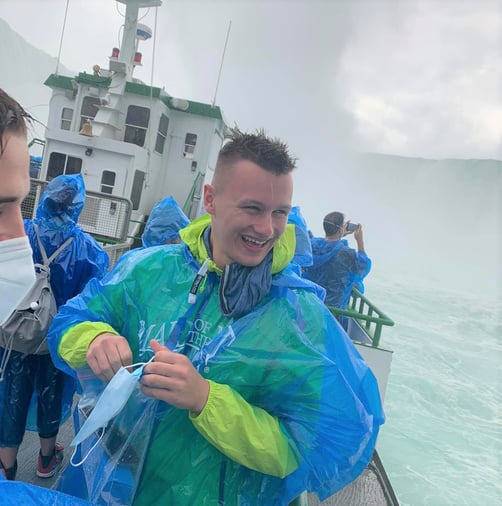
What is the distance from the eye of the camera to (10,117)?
2.84 feet

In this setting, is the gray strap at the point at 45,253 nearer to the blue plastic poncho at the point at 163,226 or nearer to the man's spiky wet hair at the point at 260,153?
the man's spiky wet hair at the point at 260,153

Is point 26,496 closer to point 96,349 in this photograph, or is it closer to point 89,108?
point 96,349

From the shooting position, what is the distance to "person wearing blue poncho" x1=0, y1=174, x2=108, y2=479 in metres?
2.52

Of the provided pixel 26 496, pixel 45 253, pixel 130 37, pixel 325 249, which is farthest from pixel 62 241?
pixel 130 37

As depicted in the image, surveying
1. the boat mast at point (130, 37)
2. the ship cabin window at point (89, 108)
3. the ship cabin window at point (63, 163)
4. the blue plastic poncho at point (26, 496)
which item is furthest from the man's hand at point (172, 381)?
the boat mast at point (130, 37)

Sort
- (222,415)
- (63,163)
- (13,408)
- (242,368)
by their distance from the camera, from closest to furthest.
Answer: (222,415), (242,368), (13,408), (63,163)

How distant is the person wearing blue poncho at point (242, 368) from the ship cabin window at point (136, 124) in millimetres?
9592

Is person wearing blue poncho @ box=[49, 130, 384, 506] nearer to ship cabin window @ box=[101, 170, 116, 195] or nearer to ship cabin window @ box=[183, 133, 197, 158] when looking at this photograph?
ship cabin window @ box=[101, 170, 116, 195]

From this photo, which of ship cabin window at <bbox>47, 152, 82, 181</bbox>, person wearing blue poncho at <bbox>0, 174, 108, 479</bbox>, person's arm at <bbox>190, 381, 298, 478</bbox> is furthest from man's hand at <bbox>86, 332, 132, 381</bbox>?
ship cabin window at <bbox>47, 152, 82, 181</bbox>

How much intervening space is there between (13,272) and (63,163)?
31.9 feet

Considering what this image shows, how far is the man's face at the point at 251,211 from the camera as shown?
1.31 metres

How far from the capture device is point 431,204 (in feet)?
288

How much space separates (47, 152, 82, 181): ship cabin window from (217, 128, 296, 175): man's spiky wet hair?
9195 millimetres

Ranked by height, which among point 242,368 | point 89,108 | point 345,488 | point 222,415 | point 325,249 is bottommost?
point 345,488
